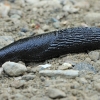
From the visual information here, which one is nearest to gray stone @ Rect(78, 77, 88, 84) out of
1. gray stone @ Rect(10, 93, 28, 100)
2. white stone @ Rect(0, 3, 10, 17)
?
gray stone @ Rect(10, 93, 28, 100)

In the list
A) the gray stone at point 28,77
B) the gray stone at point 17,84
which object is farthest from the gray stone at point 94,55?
the gray stone at point 17,84

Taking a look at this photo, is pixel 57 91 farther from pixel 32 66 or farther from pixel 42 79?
pixel 32 66

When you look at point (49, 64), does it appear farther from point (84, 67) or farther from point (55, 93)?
point (55, 93)

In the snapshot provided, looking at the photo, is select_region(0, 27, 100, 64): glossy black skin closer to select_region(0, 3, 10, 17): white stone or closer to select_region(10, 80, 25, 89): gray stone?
select_region(10, 80, 25, 89): gray stone

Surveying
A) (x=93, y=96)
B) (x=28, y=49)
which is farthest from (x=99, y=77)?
(x=28, y=49)

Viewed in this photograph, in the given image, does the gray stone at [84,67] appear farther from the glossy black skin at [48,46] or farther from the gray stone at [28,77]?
the gray stone at [28,77]

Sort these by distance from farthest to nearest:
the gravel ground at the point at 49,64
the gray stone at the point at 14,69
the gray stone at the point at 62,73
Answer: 1. the gray stone at the point at 14,69
2. the gray stone at the point at 62,73
3. the gravel ground at the point at 49,64
